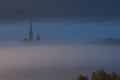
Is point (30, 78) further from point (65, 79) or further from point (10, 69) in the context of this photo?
point (10, 69)

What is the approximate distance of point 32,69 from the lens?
11231cm

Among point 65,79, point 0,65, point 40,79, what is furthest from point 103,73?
point 0,65

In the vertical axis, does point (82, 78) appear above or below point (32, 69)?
above

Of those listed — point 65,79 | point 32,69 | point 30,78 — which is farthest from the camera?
point 32,69

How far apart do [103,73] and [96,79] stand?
2.06ft

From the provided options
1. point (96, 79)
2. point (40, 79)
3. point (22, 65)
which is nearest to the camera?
point (96, 79)

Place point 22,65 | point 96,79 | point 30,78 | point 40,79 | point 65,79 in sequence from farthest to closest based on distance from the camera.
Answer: point 22,65, point 30,78, point 40,79, point 65,79, point 96,79

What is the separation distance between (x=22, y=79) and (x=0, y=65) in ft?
128

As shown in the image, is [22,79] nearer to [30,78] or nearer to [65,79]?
[30,78]

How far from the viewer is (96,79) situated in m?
20.0

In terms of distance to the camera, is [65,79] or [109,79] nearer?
[109,79]

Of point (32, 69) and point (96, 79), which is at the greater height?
point (96, 79)

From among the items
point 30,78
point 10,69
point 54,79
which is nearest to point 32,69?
point 10,69

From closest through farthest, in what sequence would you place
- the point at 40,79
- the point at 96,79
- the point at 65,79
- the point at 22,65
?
the point at 96,79 < the point at 65,79 < the point at 40,79 < the point at 22,65
